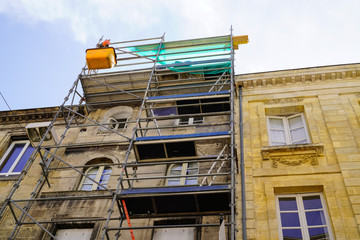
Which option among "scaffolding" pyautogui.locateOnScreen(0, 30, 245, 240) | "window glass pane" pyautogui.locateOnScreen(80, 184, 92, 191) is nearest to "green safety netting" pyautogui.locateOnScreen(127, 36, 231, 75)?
"scaffolding" pyautogui.locateOnScreen(0, 30, 245, 240)

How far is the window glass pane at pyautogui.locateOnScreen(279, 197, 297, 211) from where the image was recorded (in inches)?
383

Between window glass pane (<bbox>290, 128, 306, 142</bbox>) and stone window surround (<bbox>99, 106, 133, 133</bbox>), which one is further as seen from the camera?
stone window surround (<bbox>99, 106, 133, 133</bbox>)

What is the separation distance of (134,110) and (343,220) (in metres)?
9.29

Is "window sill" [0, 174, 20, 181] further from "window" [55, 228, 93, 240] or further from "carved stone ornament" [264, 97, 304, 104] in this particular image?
"carved stone ornament" [264, 97, 304, 104]

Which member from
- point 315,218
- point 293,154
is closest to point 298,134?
point 293,154

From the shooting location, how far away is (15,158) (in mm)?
14477

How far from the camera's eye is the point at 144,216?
938 cm

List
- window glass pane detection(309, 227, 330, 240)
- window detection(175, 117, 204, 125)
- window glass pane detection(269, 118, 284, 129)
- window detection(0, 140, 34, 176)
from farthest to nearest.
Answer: window detection(175, 117, 204, 125) → window detection(0, 140, 34, 176) → window glass pane detection(269, 118, 284, 129) → window glass pane detection(309, 227, 330, 240)

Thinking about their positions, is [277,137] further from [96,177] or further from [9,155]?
[9,155]

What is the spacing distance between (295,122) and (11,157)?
1136cm

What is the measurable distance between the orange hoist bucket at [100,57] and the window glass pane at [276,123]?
635 centimetres

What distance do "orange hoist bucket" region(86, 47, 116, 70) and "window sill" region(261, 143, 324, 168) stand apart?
659 centimetres

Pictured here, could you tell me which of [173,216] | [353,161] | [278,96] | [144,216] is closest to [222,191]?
[173,216]

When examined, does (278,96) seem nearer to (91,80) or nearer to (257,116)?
(257,116)
